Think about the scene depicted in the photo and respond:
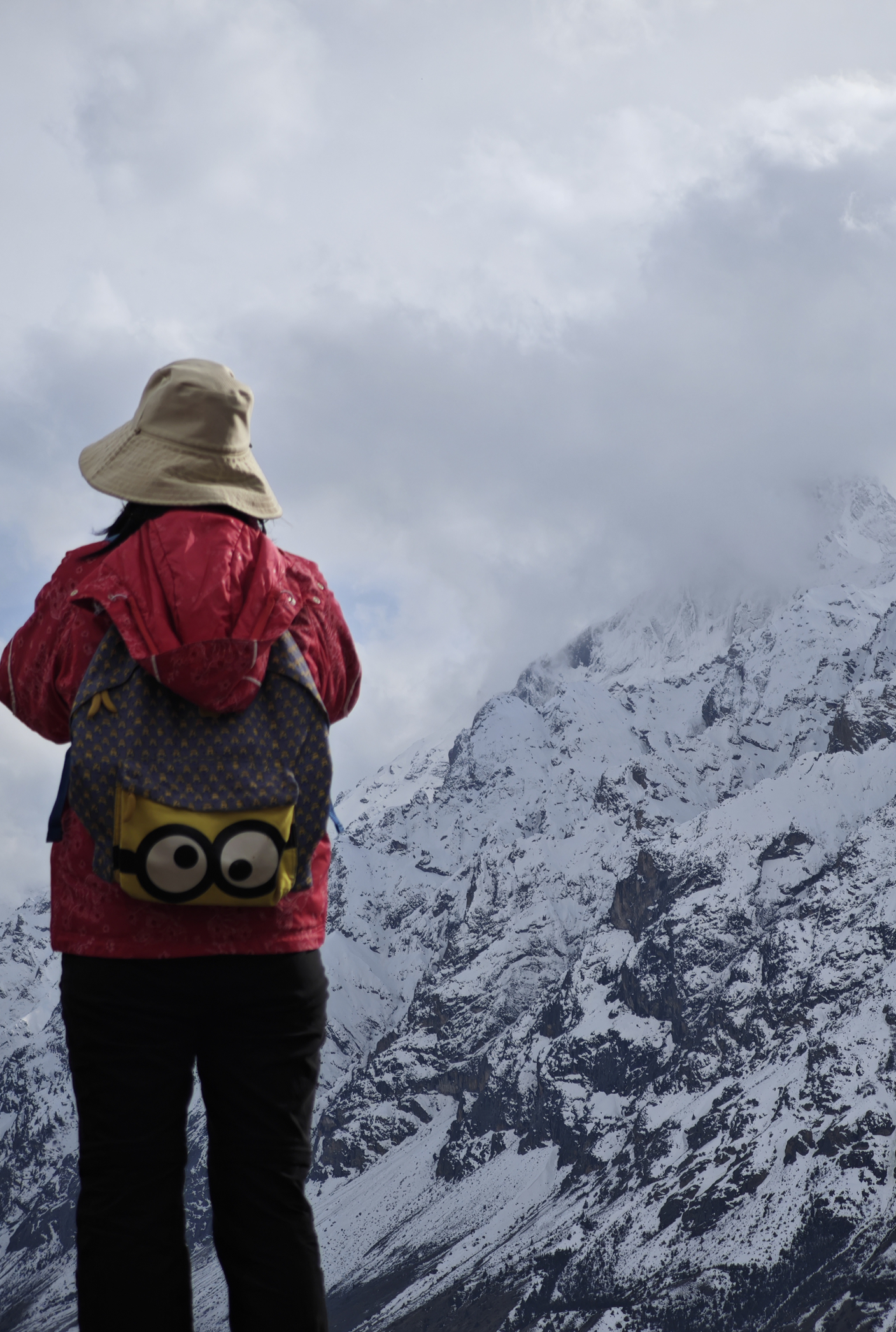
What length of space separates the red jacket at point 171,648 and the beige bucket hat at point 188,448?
117 millimetres

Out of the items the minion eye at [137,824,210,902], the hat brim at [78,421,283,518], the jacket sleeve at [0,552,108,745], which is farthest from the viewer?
the hat brim at [78,421,283,518]

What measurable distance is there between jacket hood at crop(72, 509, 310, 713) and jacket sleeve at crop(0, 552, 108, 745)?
0.26ft

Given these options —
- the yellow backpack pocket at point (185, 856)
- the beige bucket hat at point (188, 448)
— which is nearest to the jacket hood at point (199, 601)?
the beige bucket hat at point (188, 448)

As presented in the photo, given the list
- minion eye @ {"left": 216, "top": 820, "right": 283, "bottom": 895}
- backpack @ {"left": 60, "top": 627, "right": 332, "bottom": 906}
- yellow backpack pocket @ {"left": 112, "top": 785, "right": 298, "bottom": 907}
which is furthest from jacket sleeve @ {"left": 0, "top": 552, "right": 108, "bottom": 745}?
minion eye @ {"left": 216, "top": 820, "right": 283, "bottom": 895}

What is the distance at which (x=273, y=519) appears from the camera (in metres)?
3.72

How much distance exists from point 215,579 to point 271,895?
86cm

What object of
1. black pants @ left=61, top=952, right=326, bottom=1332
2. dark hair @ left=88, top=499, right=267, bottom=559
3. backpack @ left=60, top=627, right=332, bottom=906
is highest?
dark hair @ left=88, top=499, right=267, bottom=559

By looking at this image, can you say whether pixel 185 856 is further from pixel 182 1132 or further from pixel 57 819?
pixel 182 1132

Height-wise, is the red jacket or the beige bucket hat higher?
the beige bucket hat

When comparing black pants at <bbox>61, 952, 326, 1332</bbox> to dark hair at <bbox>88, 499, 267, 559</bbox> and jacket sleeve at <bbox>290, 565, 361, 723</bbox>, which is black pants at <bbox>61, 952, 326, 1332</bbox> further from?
dark hair at <bbox>88, 499, 267, 559</bbox>

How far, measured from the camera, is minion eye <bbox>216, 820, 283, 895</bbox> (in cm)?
307

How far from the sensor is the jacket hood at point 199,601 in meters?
3.17

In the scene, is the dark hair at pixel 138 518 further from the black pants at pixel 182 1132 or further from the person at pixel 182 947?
the black pants at pixel 182 1132

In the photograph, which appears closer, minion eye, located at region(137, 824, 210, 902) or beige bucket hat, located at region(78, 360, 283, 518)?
minion eye, located at region(137, 824, 210, 902)
